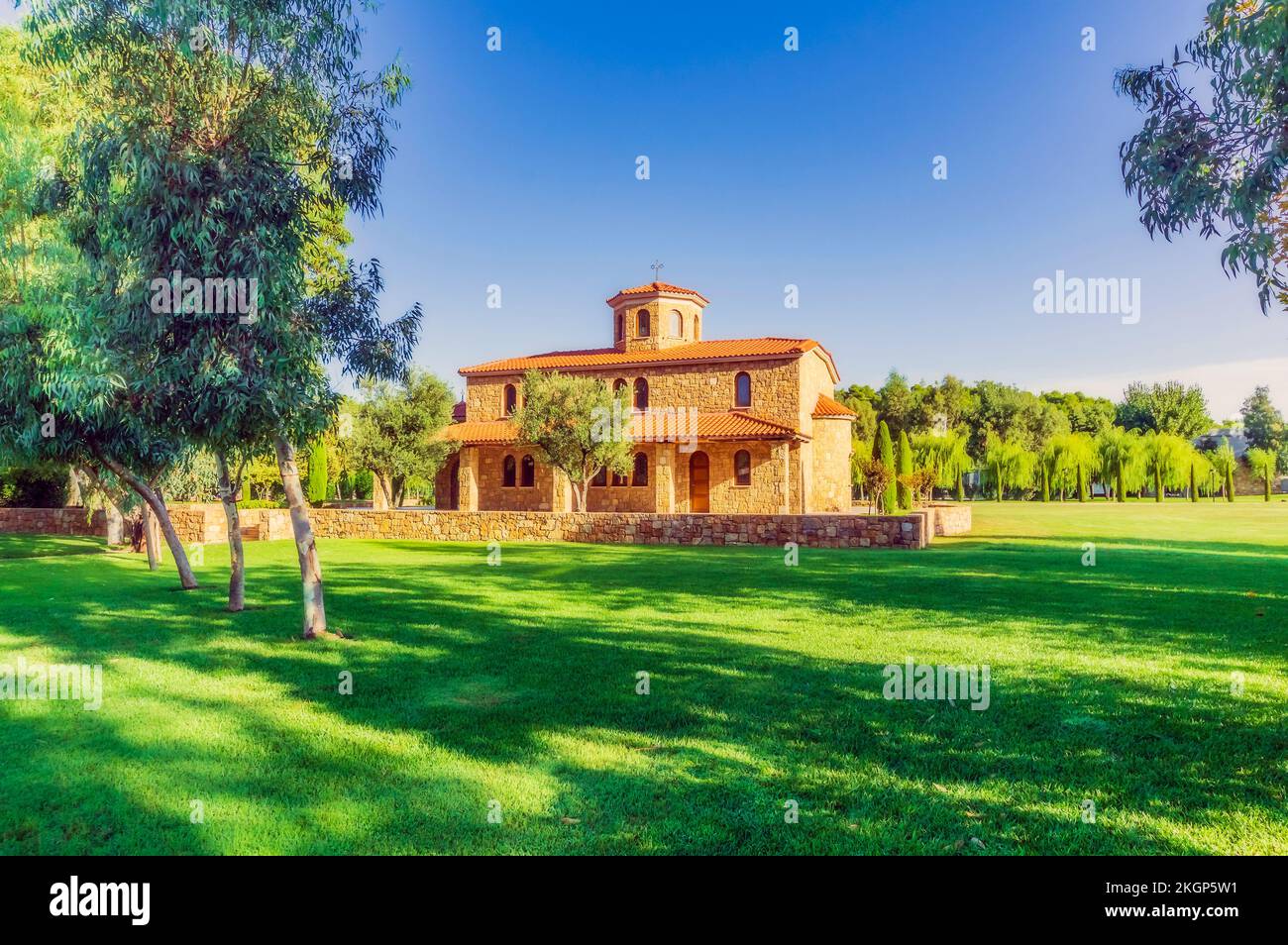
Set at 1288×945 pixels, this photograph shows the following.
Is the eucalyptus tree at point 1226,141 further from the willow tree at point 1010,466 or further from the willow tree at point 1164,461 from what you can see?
the willow tree at point 1164,461

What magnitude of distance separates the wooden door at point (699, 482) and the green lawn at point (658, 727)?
2166 cm

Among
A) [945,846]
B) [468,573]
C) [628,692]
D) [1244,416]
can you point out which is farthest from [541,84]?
[1244,416]

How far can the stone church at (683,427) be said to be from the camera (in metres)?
33.5

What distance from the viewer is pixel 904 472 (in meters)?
39.6

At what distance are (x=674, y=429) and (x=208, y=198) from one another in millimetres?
26793

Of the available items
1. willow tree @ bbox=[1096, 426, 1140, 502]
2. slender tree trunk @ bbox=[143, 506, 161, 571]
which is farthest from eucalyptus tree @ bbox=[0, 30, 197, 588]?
willow tree @ bbox=[1096, 426, 1140, 502]

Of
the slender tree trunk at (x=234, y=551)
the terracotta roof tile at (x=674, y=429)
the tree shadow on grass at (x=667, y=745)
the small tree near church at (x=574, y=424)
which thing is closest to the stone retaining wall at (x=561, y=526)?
the small tree near church at (x=574, y=424)

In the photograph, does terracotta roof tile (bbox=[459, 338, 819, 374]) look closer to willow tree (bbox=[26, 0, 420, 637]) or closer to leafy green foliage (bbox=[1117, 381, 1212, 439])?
willow tree (bbox=[26, 0, 420, 637])

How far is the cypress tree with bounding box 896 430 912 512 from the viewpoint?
36.9 metres

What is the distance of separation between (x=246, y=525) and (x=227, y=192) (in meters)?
23.0

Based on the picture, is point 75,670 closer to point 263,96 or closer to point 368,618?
point 368,618

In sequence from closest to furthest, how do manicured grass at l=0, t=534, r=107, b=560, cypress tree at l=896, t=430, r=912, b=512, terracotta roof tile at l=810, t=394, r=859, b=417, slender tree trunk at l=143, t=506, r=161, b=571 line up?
slender tree trunk at l=143, t=506, r=161, b=571, manicured grass at l=0, t=534, r=107, b=560, terracotta roof tile at l=810, t=394, r=859, b=417, cypress tree at l=896, t=430, r=912, b=512

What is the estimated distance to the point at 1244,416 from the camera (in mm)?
84000

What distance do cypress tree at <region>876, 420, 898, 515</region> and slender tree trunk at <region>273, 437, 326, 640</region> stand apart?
1189 inches
